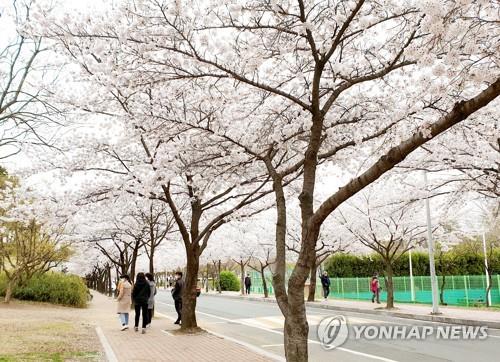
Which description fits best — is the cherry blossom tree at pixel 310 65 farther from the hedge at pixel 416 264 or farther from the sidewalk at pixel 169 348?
the hedge at pixel 416 264

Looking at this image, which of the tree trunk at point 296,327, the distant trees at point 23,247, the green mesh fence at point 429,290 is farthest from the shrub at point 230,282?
the tree trunk at point 296,327

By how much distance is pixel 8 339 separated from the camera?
12078 mm

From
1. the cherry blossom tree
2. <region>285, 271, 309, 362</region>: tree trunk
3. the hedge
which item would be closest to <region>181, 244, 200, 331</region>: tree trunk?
the cherry blossom tree

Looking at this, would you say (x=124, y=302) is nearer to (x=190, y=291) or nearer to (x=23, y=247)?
(x=190, y=291)

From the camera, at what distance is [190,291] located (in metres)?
14.9

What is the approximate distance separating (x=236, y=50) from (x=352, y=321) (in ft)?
43.6

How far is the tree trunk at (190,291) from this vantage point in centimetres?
1476

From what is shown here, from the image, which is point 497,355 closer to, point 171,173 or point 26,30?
point 171,173

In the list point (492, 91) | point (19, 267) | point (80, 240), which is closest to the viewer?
point (492, 91)

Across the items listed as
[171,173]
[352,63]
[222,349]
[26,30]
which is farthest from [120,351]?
[352,63]

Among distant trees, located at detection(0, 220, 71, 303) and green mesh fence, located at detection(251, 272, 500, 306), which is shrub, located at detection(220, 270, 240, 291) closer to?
green mesh fence, located at detection(251, 272, 500, 306)

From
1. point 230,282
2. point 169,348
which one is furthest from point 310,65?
point 230,282

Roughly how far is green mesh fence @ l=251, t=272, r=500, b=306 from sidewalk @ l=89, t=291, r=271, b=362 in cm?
1761

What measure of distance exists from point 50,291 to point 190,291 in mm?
16964
